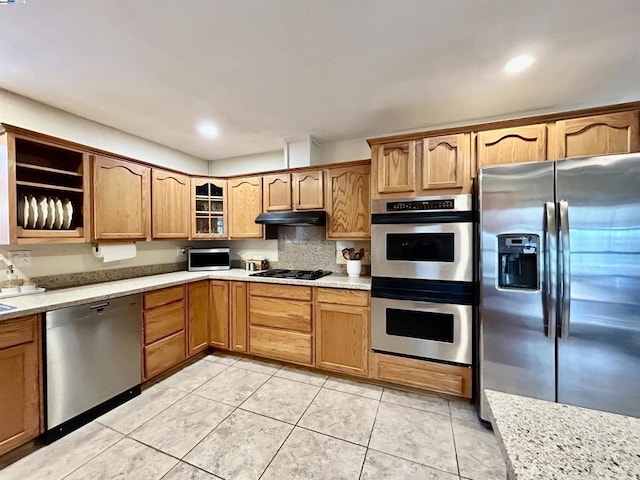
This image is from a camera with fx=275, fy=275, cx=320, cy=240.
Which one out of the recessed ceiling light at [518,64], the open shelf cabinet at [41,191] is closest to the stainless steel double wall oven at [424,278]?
the recessed ceiling light at [518,64]

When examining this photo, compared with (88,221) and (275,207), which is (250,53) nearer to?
(275,207)

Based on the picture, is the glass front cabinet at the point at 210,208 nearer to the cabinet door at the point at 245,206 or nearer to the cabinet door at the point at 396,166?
the cabinet door at the point at 245,206

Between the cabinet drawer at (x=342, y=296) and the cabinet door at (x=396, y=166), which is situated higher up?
the cabinet door at (x=396, y=166)

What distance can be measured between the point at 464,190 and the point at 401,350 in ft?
4.69

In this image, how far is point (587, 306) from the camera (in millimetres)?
1706

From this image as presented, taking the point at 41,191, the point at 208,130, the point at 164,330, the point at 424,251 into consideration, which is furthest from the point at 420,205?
the point at 41,191

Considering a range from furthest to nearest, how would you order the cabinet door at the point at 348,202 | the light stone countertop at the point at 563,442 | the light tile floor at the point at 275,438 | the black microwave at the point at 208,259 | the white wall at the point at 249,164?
1. the white wall at the point at 249,164
2. the black microwave at the point at 208,259
3. the cabinet door at the point at 348,202
4. the light tile floor at the point at 275,438
5. the light stone countertop at the point at 563,442

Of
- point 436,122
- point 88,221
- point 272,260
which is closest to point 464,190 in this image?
point 436,122

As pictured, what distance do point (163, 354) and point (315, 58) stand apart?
283 centimetres

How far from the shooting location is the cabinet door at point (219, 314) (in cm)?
309

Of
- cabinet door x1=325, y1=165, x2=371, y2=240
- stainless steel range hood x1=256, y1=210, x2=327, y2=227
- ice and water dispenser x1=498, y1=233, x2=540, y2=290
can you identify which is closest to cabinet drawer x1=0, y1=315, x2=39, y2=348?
stainless steel range hood x1=256, y1=210, x2=327, y2=227

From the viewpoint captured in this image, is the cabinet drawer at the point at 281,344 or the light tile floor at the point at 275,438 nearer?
the light tile floor at the point at 275,438

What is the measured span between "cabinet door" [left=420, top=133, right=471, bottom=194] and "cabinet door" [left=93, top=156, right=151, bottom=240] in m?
2.73

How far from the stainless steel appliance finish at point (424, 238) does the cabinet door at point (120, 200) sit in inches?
92.0
